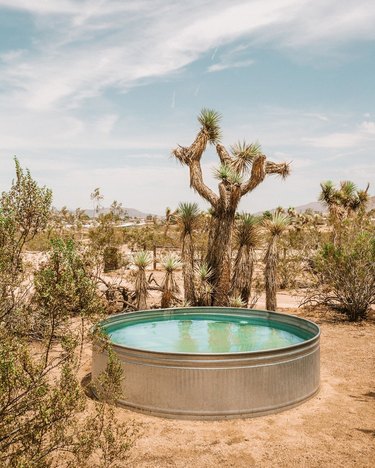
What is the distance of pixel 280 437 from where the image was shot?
718 cm

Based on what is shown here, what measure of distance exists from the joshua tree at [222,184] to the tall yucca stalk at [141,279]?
2.76m

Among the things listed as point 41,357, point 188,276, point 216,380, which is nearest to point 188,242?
point 188,276

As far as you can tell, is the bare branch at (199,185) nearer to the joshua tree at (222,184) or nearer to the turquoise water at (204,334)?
the joshua tree at (222,184)

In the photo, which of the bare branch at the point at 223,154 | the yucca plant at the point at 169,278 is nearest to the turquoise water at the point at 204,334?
the yucca plant at the point at 169,278

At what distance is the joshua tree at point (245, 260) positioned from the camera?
1742 centimetres

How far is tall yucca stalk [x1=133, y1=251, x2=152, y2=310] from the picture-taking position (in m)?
16.0

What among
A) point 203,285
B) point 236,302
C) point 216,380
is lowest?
point 236,302

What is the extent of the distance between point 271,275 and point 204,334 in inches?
190

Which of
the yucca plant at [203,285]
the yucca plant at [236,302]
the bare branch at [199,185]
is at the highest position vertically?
the bare branch at [199,185]

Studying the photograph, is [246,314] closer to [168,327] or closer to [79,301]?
[168,327]

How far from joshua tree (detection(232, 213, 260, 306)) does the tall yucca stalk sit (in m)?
3.60

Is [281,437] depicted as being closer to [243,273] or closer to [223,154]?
[243,273]

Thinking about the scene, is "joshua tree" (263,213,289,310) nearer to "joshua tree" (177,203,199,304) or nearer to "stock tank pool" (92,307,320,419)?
"joshua tree" (177,203,199,304)

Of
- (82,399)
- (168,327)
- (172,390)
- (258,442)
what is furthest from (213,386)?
(168,327)
